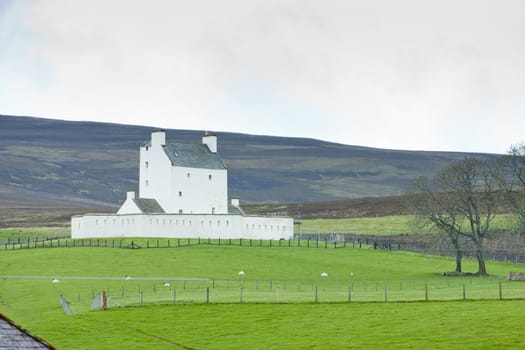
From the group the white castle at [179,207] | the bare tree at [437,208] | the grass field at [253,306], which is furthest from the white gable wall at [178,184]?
the bare tree at [437,208]

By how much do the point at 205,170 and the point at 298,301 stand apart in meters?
66.9

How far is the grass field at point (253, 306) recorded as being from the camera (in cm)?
4762

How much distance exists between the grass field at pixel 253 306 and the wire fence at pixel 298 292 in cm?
15

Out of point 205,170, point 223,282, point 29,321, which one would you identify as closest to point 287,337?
point 29,321

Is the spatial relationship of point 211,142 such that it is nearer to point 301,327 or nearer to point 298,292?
point 298,292

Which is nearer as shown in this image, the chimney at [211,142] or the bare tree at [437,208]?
the bare tree at [437,208]

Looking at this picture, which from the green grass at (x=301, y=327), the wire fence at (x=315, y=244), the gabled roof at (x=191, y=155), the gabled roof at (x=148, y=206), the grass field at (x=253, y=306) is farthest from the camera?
the gabled roof at (x=191, y=155)

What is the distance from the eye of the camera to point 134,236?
116 metres

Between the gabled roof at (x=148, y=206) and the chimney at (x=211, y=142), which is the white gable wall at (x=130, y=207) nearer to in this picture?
the gabled roof at (x=148, y=206)

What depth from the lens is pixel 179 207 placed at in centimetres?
12406

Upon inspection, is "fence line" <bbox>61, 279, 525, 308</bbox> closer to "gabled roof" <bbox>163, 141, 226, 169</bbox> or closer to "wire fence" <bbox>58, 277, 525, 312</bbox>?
"wire fence" <bbox>58, 277, 525, 312</bbox>

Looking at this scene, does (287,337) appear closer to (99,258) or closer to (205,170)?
(99,258)

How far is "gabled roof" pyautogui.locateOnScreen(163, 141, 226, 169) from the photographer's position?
12581cm

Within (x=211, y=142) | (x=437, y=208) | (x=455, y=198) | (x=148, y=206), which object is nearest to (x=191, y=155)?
(x=211, y=142)
